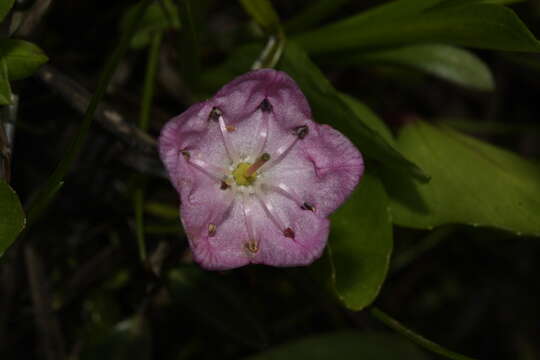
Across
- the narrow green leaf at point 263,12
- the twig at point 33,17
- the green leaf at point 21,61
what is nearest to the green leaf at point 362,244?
the narrow green leaf at point 263,12

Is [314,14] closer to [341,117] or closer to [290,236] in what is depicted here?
[341,117]

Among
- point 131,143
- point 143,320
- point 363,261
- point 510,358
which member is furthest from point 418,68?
point 510,358

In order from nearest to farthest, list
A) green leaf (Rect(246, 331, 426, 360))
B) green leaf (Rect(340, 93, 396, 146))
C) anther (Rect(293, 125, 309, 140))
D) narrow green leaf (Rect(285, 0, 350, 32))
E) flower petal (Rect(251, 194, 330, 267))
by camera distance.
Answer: flower petal (Rect(251, 194, 330, 267)) → anther (Rect(293, 125, 309, 140)) → green leaf (Rect(340, 93, 396, 146)) → narrow green leaf (Rect(285, 0, 350, 32)) → green leaf (Rect(246, 331, 426, 360))

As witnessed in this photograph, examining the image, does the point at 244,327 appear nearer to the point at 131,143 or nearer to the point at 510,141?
the point at 131,143

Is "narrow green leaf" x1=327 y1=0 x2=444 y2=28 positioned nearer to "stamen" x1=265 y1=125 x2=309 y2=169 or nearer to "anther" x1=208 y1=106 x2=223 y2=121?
"stamen" x1=265 y1=125 x2=309 y2=169

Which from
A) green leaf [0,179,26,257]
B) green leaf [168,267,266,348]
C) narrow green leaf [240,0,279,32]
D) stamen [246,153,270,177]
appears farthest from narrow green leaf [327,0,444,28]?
green leaf [0,179,26,257]

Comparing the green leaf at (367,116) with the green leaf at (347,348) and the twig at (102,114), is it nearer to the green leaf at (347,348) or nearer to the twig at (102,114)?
the twig at (102,114)
